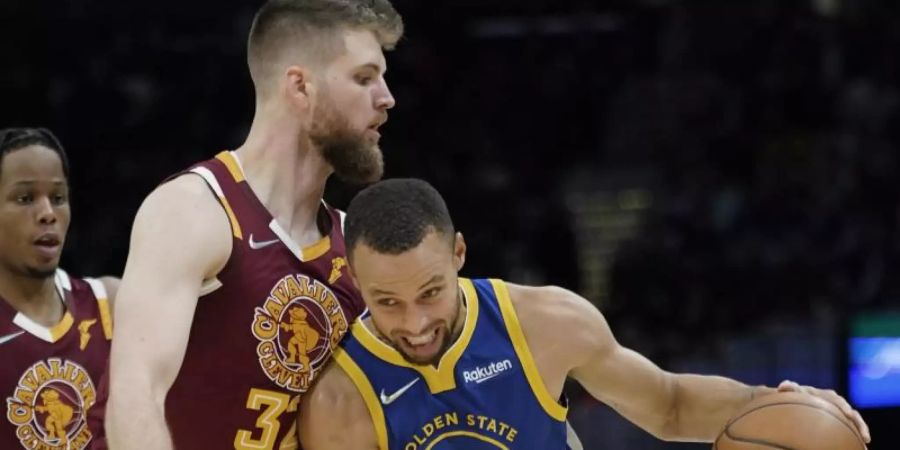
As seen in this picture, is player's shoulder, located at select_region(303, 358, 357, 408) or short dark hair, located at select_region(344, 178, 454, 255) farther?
player's shoulder, located at select_region(303, 358, 357, 408)

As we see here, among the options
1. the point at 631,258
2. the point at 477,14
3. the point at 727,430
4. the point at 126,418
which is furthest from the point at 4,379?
the point at 477,14

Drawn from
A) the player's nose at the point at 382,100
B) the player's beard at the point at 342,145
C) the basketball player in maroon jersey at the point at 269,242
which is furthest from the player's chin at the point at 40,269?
the player's nose at the point at 382,100

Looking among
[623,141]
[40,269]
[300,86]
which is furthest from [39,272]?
[623,141]

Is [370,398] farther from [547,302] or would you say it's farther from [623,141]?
[623,141]

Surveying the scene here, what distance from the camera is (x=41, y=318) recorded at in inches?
157

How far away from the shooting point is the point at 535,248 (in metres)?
9.56

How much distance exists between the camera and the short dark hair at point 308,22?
3109 millimetres

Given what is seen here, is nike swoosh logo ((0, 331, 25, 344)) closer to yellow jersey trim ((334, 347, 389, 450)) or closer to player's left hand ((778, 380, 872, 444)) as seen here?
yellow jersey trim ((334, 347, 389, 450))

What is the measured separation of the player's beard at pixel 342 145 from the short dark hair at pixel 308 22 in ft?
0.54

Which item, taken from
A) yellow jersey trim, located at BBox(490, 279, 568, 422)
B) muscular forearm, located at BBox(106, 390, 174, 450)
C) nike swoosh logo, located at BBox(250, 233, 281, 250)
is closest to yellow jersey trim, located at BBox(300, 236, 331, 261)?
nike swoosh logo, located at BBox(250, 233, 281, 250)

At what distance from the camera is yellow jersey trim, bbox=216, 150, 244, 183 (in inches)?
119

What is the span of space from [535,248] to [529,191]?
96cm

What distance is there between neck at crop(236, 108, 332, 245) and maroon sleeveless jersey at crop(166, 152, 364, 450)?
46 mm

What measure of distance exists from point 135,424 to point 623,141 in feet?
31.1
